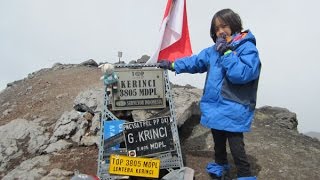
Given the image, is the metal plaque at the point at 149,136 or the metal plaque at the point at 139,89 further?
the metal plaque at the point at 139,89

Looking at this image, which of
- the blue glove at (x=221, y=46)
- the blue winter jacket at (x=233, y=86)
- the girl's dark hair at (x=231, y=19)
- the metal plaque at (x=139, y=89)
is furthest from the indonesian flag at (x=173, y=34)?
the blue glove at (x=221, y=46)

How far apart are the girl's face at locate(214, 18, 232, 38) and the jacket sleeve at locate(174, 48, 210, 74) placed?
0.43 metres

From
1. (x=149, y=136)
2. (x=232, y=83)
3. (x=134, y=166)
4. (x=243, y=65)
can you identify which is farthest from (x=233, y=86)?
(x=134, y=166)

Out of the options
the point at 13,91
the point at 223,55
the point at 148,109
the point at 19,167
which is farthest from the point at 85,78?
the point at 223,55

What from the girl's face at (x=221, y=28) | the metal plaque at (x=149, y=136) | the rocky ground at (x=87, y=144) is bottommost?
the rocky ground at (x=87, y=144)

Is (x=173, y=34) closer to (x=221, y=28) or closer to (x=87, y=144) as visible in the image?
(x=221, y=28)

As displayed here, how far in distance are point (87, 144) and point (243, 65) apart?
3.24 meters

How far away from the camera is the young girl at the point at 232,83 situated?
18.4ft

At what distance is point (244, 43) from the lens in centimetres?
574

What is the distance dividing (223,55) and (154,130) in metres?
1.37

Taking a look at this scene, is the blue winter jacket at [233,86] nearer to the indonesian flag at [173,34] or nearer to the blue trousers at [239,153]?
the blue trousers at [239,153]

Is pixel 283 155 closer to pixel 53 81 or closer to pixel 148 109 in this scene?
pixel 148 109

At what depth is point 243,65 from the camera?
5.56m

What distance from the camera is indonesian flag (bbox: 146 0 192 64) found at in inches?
283
